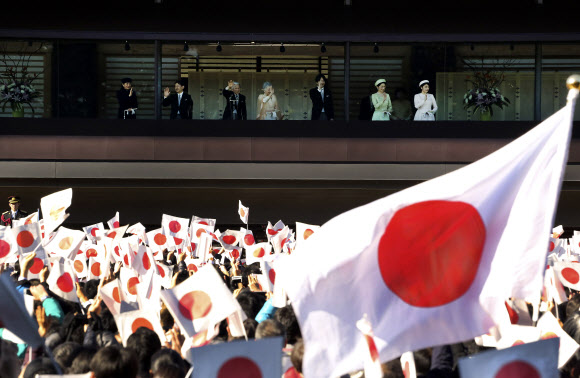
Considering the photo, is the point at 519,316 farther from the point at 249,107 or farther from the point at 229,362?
the point at 249,107

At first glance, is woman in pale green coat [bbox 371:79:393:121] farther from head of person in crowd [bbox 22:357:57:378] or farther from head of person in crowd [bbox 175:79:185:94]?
head of person in crowd [bbox 22:357:57:378]

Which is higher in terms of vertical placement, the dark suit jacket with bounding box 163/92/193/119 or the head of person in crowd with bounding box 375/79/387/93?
the head of person in crowd with bounding box 375/79/387/93

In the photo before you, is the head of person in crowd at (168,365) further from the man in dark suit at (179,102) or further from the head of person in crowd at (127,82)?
the man in dark suit at (179,102)

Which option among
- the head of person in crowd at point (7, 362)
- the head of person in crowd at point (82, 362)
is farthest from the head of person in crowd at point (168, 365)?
the head of person in crowd at point (7, 362)

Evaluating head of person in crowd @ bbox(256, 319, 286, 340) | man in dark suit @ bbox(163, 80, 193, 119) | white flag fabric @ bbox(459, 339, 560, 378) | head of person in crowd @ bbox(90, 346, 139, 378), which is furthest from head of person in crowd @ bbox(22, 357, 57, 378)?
man in dark suit @ bbox(163, 80, 193, 119)

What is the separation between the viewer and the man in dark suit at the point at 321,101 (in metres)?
26.7

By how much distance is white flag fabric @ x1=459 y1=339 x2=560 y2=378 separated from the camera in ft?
16.3

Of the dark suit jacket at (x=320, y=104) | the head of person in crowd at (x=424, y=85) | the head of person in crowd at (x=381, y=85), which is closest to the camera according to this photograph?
the head of person in crowd at (x=424, y=85)

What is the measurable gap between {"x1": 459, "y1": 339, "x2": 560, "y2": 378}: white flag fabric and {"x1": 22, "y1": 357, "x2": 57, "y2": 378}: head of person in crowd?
2.46 m

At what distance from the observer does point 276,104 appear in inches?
1061

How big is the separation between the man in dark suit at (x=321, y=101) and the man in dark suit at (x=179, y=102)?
3.32 metres

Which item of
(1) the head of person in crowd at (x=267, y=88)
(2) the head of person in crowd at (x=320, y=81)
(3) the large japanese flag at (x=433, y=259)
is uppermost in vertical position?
(2) the head of person in crowd at (x=320, y=81)

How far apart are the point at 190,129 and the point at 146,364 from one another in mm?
20685

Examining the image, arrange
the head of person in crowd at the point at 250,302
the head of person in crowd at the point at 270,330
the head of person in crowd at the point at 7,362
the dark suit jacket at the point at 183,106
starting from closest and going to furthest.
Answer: the head of person in crowd at the point at 7,362
the head of person in crowd at the point at 270,330
the head of person in crowd at the point at 250,302
the dark suit jacket at the point at 183,106
